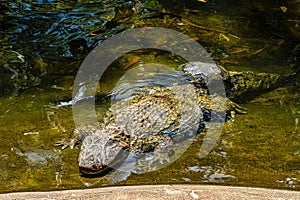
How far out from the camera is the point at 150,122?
3600mm

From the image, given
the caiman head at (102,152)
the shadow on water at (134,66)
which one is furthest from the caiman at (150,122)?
the shadow on water at (134,66)

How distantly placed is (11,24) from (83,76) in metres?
1.75

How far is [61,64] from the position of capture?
4844 millimetres

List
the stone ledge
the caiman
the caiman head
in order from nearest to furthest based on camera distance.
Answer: the stone ledge, the caiman head, the caiman

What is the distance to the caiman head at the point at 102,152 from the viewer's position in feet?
10.2

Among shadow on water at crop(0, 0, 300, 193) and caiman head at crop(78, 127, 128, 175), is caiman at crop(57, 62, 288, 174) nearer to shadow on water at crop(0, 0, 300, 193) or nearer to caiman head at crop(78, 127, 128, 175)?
caiman head at crop(78, 127, 128, 175)

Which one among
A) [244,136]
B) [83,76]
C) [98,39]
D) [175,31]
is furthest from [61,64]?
[244,136]

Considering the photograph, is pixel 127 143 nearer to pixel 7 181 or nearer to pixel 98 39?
pixel 7 181

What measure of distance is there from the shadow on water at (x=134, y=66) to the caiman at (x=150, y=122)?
0.54 feet

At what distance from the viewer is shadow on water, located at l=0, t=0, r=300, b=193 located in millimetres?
3145

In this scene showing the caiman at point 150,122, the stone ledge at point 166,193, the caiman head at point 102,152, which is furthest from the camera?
the caiman at point 150,122

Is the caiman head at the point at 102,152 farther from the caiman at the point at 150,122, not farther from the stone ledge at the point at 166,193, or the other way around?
the stone ledge at the point at 166,193

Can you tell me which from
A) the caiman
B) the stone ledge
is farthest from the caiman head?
the stone ledge

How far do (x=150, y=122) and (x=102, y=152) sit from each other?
0.58 metres
